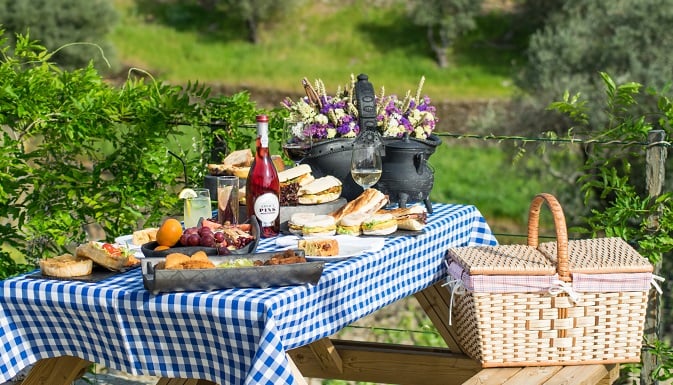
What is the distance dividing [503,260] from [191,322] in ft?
4.33

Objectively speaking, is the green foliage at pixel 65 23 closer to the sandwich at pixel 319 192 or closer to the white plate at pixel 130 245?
the sandwich at pixel 319 192

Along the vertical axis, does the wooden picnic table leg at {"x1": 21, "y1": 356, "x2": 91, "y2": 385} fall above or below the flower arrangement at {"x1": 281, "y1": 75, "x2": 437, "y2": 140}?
below

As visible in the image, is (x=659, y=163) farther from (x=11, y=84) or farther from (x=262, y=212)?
(x=11, y=84)

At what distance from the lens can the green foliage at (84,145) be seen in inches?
189

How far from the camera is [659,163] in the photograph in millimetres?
4562

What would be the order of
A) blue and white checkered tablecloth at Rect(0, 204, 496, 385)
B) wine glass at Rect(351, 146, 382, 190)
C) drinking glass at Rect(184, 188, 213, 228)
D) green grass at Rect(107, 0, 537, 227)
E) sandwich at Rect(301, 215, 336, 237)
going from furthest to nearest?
green grass at Rect(107, 0, 537, 227), wine glass at Rect(351, 146, 382, 190), drinking glass at Rect(184, 188, 213, 228), sandwich at Rect(301, 215, 336, 237), blue and white checkered tablecloth at Rect(0, 204, 496, 385)

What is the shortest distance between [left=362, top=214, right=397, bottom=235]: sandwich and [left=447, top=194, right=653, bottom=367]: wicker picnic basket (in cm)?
31

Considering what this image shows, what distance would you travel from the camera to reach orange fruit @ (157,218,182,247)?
323 cm

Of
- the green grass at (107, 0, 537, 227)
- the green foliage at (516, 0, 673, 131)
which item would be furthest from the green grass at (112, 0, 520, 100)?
the green foliage at (516, 0, 673, 131)

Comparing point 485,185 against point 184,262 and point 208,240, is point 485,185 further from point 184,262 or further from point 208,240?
point 184,262

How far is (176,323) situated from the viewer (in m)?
2.89

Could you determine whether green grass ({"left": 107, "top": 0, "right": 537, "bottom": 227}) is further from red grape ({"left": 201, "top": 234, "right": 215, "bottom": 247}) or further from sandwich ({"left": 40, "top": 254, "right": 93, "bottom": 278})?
sandwich ({"left": 40, "top": 254, "right": 93, "bottom": 278})

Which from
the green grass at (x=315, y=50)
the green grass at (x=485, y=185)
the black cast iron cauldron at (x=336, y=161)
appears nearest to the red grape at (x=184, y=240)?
the black cast iron cauldron at (x=336, y=161)

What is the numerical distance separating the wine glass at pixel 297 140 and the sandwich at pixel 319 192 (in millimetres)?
243
